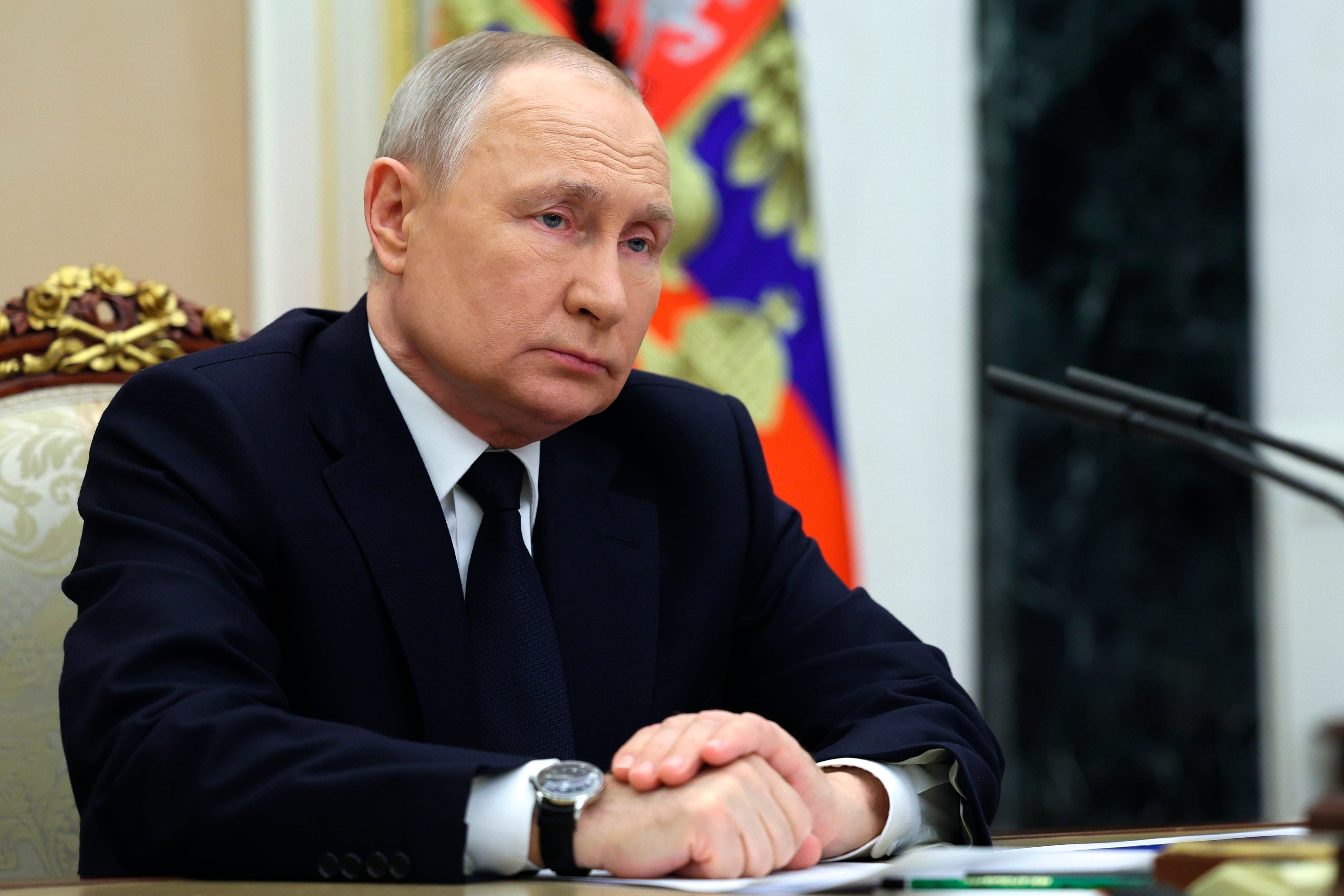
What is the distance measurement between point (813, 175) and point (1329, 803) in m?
2.62

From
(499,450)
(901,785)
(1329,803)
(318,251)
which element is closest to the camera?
(1329,803)

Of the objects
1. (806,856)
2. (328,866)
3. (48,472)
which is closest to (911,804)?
(806,856)

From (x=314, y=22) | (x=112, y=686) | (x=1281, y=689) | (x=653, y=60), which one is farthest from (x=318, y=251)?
(x=1281, y=689)

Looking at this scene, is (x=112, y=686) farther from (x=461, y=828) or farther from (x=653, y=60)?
(x=653, y=60)

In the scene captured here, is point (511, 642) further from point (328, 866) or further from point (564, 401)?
point (328, 866)

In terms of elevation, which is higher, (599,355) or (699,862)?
(599,355)

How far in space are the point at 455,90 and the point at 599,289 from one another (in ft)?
0.88

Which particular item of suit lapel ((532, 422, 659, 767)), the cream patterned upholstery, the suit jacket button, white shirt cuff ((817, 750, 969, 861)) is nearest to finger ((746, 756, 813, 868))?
white shirt cuff ((817, 750, 969, 861))

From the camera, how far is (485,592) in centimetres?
140

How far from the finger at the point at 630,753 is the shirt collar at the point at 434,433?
0.46 meters

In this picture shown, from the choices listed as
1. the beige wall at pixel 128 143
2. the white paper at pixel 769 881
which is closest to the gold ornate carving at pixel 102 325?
the beige wall at pixel 128 143

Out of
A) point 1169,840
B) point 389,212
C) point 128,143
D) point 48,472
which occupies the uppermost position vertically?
point 128,143

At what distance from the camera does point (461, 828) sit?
95cm

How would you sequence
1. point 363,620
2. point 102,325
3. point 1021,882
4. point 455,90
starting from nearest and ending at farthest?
point 1021,882 → point 363,620 → point 455,90 → point 102,325
